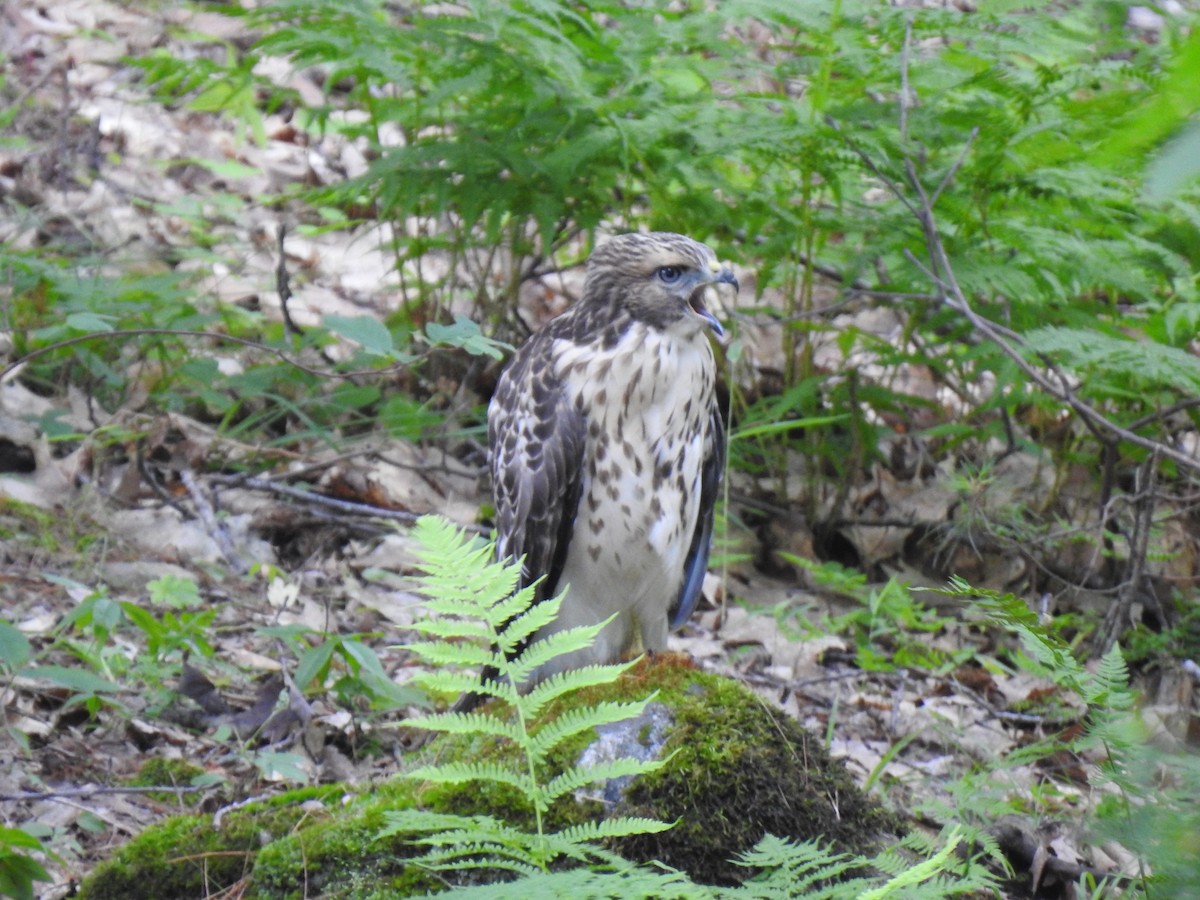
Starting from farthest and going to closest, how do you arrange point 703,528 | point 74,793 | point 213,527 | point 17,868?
1. point 213,527
2. point 703,528
3. point 74,793
4. point 17,868

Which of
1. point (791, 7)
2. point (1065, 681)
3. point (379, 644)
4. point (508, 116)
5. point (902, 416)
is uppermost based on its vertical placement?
point (791, 7)

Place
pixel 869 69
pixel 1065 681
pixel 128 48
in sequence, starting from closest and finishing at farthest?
pixel 1065 681 → pixel 869 69 → pixel 128 48

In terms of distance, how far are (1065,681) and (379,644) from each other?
354 cm

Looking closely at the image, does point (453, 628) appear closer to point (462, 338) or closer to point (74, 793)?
point (462, 338)

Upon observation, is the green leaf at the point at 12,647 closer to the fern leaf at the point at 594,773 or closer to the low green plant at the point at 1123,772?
the fern leaf at the point at 594,773

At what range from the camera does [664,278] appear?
4211 mm

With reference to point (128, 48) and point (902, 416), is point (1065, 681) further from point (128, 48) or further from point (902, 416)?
point (128, 48)

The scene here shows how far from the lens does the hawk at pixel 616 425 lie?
13.7ft

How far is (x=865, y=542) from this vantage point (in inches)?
269

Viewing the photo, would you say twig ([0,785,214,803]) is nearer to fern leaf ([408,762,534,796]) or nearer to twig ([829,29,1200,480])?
fern leaf ([408,762,534,796])

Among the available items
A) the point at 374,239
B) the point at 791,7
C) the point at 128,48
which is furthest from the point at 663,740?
the point at 128,48

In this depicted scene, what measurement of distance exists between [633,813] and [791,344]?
375cm

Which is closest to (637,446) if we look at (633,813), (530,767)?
(633,813)

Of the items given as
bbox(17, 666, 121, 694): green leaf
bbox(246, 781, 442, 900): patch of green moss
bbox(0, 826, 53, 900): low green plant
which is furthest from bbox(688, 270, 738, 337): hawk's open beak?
bbox(0, 826, 53, 900): low green plant
